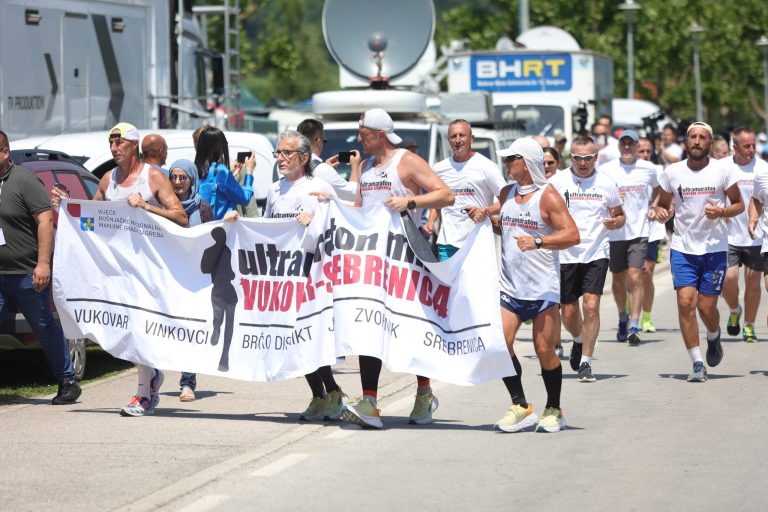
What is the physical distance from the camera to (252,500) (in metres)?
8.05

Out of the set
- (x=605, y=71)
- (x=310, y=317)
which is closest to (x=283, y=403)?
(x=310, y=317)

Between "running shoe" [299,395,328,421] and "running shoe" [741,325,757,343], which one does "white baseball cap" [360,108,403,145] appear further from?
"running shoe" [741,325,757,343]

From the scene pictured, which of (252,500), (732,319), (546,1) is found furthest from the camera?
(546,1)

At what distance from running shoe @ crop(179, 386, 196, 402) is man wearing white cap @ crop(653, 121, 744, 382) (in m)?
3.83

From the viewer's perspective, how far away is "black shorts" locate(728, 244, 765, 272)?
15.3m

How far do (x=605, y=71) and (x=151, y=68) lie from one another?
1679 cm

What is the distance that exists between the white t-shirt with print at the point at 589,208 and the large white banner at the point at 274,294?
3.33 meters

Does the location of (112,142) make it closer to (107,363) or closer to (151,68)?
(107,363)

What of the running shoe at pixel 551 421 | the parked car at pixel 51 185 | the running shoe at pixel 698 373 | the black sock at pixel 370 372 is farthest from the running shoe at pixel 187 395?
the running shoe at pixel 698 373

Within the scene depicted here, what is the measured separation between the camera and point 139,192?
11.1 meters

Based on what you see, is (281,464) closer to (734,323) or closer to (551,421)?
(551,421)

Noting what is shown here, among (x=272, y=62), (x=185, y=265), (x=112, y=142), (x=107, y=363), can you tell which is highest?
(x=272, y=62)

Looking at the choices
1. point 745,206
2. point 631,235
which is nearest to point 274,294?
point 745,206

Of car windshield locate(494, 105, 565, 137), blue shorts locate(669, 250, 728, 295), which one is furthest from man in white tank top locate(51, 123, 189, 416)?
car windshield locate(494, 105, 565, 137)
